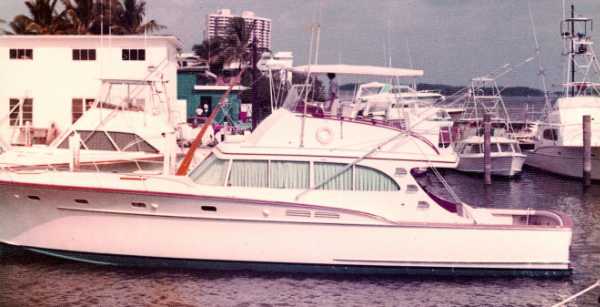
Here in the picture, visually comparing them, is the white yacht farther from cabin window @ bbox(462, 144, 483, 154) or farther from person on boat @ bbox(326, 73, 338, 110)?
person on boat @ bbox(326, 73, 338, 110)

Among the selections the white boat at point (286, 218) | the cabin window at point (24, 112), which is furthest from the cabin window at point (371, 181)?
the cabin window at point (24, 112)

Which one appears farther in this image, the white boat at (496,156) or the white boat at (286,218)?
the white boat at (496,156)

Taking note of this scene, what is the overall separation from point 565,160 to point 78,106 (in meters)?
24.9

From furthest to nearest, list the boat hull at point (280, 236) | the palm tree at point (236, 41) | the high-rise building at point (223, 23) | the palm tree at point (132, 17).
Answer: the high-rise building at point (223, 23)
the palm tree at point (236, 41)
the palm tree at point (132, 17)
the boat hull at point (280, 236)

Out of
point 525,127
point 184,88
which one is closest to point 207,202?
point 184,88

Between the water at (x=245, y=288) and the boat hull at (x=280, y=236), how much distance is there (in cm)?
36

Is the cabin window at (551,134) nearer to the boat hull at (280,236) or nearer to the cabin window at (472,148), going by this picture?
the cabin window at (472,148)

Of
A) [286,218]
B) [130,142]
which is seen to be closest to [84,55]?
[130,142]

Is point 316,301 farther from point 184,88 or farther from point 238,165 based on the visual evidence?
point 184,88

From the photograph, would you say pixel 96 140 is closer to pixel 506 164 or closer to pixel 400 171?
pixel 400 171

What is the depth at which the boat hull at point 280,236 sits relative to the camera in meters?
15.4

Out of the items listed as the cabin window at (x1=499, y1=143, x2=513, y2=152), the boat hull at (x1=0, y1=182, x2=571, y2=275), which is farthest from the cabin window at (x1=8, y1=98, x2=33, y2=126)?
the cabin window at (x1=499, y1=143, x2=513, y2=152)

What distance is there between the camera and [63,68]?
3272 centimetres

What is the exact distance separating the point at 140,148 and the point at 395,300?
43.5ft
